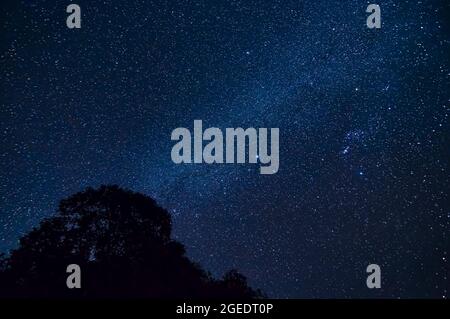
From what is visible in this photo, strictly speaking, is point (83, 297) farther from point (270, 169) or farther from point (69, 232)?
point (270, 169)

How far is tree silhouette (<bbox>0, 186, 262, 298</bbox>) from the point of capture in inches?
148

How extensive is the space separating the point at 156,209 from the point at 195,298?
0.71 metres

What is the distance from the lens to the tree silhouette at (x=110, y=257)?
12.3 ft

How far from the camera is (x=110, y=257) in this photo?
3844mm

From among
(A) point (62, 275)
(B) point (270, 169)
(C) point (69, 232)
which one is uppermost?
(B) point (270, 169)

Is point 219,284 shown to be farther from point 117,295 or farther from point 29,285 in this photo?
point 29,285

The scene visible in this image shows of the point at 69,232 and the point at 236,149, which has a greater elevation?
the point at 236,149
